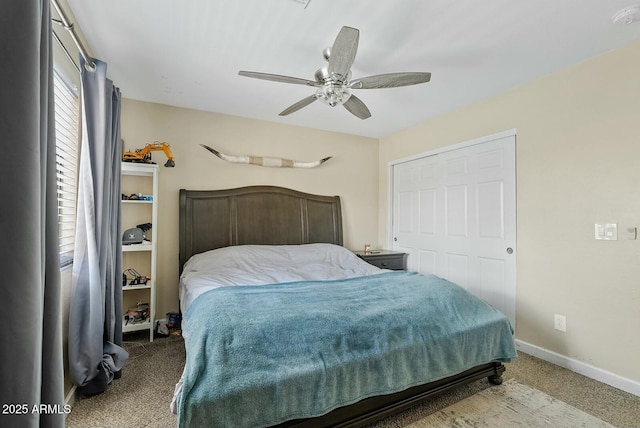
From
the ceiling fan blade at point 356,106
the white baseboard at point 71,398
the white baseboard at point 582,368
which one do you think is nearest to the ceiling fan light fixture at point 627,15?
the ceiling fan blade at point 356,106

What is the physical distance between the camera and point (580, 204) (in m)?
2.33

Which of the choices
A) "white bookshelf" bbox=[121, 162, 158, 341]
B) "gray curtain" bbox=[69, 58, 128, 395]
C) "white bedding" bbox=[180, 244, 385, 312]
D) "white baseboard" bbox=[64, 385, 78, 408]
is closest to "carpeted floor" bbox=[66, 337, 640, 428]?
"white baseboard" bbox=[64, 385, 78, 408]

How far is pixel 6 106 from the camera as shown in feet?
2.28

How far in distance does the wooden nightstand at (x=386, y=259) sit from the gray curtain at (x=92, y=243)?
2.73 metres

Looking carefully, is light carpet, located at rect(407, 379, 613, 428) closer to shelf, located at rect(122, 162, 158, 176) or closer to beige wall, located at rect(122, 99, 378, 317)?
beige wall, located at rect(122, 99, 378, 317)

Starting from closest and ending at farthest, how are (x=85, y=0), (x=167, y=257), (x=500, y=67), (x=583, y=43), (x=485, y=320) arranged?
(x=85, y=0)
(x=485, y=320)
(x=583, y=43)
(x=500, y=67)
(x=167, y=257)

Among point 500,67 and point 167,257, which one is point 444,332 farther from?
point 167,257

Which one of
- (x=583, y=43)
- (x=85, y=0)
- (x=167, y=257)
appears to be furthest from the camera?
(x=167, y=257)

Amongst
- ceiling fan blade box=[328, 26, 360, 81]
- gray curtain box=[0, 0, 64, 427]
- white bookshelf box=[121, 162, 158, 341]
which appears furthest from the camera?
white bookshelf box=[121, 162, 158, 341]

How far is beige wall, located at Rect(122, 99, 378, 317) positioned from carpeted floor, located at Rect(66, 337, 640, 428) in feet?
3.40

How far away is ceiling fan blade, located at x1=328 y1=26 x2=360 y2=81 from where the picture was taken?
1566 millimetres

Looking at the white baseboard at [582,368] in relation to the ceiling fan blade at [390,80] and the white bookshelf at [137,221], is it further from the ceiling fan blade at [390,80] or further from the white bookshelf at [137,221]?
the white bookshelf at [137,221]

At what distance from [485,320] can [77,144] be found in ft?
10.4

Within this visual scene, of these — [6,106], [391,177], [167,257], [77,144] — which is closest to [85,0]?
[77,144]
